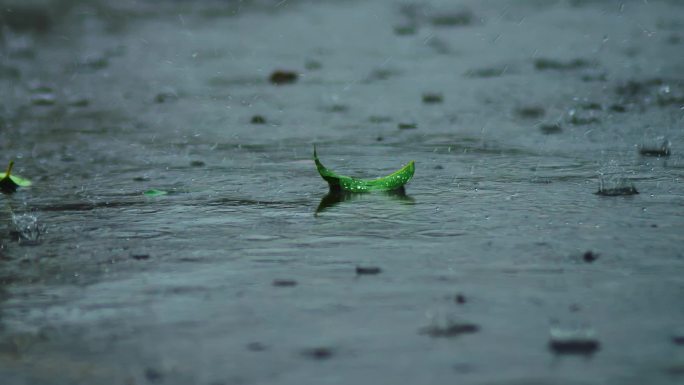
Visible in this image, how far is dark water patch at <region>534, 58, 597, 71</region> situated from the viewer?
8508 millimetres

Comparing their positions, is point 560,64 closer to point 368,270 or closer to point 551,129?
point 551,129

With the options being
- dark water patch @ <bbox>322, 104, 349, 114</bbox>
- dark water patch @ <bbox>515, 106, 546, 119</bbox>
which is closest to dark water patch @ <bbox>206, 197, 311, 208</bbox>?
dark water patch @ <bbox>515, 106, 546, 119</bbox>

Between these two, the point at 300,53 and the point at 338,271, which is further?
the point at 300,53

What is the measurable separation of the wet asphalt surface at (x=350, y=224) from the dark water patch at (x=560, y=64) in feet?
0.13

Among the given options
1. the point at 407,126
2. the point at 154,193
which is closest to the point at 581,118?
the point at 407,126

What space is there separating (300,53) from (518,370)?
7.86 m

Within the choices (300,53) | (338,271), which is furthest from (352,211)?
(300,53)

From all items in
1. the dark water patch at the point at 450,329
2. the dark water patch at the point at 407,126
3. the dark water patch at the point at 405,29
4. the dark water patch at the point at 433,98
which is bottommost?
the dark water patch at the point at 450,329

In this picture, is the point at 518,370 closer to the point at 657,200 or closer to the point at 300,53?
the point at 657,200

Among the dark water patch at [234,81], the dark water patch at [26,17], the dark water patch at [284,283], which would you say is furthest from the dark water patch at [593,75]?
the dark water patch at [26,17]

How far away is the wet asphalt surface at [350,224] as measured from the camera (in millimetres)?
→ 2506

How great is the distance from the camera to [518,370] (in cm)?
235

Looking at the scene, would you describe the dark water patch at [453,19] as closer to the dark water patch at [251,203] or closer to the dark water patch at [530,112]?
the dark water patch at [530,112]

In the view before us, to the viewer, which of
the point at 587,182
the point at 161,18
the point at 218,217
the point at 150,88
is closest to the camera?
the point at 218,217
